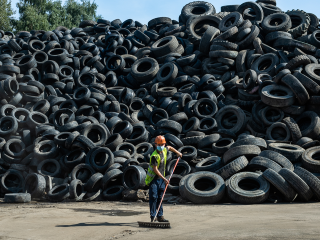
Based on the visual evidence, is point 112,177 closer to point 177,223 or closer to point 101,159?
point 101,159

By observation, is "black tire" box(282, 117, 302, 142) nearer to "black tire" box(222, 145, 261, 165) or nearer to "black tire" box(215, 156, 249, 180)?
"black tire" box(222, 145, 261, 165)

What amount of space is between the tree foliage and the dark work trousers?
122ft

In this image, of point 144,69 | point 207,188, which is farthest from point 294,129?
point 144,69

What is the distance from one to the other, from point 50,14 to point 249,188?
137 ft

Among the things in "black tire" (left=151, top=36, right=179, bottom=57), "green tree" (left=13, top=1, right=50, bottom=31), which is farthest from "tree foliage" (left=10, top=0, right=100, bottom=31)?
"black tire" (left=151, top=36, right=179, bottom=57)

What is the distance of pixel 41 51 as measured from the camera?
17.4 m

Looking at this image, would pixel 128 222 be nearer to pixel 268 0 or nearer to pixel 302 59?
pixel 302 59

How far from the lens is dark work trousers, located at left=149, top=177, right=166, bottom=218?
18.5 ft

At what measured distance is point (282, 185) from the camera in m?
7.87

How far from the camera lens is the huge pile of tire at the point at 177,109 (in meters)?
9.23

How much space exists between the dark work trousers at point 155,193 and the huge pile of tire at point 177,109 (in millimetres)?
2664

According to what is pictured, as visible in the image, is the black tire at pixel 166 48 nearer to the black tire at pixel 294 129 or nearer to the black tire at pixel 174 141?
the black tire at pixel 174 141

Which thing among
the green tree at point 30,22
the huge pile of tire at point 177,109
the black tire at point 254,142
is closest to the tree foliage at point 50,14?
the green tree at point 30,22

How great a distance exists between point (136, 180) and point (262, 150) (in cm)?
360
